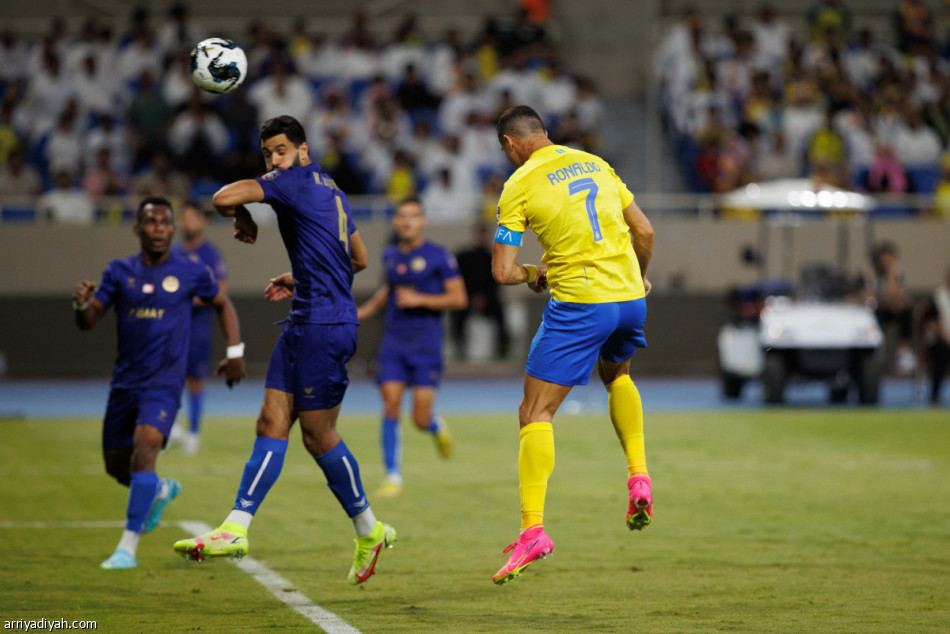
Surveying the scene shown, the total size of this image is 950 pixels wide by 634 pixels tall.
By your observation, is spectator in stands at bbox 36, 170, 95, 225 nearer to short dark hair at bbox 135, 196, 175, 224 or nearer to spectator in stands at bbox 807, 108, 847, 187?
spectator in stands at bbox 807, 108, 847, 187

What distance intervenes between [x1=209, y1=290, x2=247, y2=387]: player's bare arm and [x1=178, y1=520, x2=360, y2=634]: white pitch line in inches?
44.4

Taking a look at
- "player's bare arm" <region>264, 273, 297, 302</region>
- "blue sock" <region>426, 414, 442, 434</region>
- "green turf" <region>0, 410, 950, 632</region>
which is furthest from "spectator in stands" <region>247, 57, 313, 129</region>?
"player's bare arm" <region>264, 273, 297, 302</region>

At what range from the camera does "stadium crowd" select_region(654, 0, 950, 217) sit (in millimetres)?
Result: 25125

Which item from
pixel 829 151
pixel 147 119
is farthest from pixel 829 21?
pixel 147 119

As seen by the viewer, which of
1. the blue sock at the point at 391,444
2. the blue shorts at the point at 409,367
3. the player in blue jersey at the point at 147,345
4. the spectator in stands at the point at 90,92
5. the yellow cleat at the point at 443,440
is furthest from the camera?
the spectator in stands at the point at 90,92

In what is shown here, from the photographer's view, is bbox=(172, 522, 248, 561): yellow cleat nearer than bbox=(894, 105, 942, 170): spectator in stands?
Yes

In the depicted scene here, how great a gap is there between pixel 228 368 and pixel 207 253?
252 inches

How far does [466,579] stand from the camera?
26.3ft

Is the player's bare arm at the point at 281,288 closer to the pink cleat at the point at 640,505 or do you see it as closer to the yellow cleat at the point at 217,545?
the yellow cleat at the point at 217,545

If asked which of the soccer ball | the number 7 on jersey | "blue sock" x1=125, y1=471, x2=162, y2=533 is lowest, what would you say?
"blue sock" x1=125, y1=471, x2=162, y2=533

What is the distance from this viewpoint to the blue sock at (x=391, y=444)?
11.9 m

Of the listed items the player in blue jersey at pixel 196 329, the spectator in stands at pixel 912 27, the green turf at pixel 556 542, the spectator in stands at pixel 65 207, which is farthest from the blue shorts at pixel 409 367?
the spectator in stands at pixel 912 27

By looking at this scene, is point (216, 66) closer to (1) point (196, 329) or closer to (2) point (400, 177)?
(1) point (196, 329)

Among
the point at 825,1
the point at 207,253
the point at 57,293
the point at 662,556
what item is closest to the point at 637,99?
the point at 825,1
